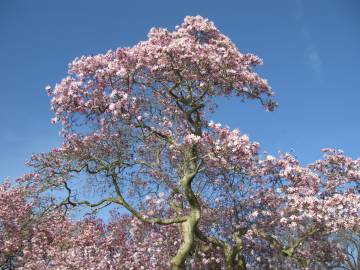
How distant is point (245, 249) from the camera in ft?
53.9

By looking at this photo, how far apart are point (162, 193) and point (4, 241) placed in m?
13.8

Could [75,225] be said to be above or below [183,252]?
above

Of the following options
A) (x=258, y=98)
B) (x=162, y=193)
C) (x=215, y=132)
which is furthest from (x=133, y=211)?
(x=258, y=98)

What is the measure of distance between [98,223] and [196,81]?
51.5ft

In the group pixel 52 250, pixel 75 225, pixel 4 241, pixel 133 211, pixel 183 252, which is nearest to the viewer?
pixel 183 252

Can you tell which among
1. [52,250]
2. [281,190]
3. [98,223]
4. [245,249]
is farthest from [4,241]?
[281,190]

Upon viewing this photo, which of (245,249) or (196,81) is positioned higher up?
(196,81)

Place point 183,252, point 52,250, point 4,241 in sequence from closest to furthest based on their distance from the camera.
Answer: point 183,252
point 52,250
point 4,241

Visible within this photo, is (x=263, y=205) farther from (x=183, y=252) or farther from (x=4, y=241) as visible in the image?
(x=4, y=241)

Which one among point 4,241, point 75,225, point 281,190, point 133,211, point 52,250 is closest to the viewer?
point 133,211

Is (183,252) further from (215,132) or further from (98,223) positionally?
(98,223)

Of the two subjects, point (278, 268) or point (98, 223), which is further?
point (98, 223)

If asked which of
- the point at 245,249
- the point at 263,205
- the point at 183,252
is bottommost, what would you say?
the point at 183,252

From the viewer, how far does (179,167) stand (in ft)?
49.8
